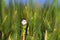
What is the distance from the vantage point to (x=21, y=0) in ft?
4.05

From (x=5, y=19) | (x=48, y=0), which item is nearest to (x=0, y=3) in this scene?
(x=5, y=19)

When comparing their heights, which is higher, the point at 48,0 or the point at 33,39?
the point at 48,0

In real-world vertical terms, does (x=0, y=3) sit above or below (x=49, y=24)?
above

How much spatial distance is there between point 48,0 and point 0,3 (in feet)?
1.22

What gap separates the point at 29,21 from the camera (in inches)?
48.0

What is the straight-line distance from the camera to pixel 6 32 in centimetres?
123

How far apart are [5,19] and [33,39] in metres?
0.27

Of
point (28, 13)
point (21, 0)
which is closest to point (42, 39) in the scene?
point (28, 13)

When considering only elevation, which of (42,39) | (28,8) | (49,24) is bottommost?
(42,39)

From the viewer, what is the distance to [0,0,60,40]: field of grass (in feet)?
3.95

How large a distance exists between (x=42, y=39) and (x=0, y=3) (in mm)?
428

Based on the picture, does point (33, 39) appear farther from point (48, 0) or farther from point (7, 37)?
point (48, 0)

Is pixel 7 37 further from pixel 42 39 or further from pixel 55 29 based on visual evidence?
pixel 55 29

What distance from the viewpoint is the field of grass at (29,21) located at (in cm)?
120
